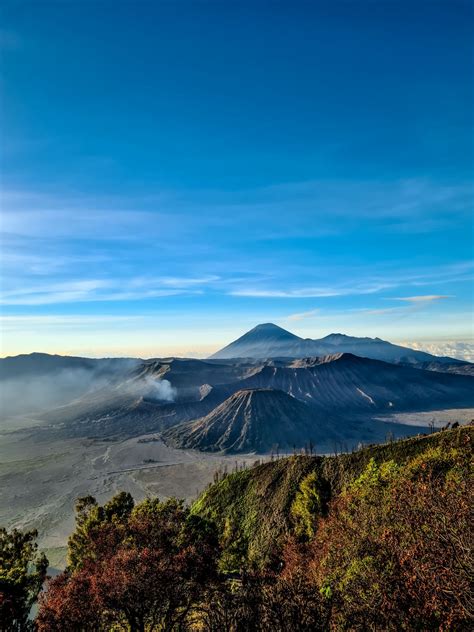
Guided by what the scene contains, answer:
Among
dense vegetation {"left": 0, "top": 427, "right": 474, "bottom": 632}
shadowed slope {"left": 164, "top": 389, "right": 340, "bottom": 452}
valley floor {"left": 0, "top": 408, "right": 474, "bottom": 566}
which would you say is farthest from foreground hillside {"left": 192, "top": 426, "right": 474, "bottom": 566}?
shadowed slope {"left": 164, "top": 389, "right": 340, "bottom": 452}

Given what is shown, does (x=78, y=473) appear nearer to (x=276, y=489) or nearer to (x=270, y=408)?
(x=270, y=408)

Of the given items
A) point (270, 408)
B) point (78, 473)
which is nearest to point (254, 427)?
point (270, 408)

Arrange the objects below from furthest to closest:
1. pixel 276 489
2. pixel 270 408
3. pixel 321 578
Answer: pixel 270 408 → pixel 276 489 → pixel 321 578

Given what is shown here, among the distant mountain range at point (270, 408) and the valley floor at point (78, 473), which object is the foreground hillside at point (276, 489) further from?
the distant mountain range at point (270, 408)

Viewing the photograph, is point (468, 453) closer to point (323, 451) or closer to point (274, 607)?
point (274, 607)

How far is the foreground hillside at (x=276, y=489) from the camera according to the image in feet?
101

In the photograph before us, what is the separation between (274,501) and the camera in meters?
36.2

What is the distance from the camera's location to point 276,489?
3725cm

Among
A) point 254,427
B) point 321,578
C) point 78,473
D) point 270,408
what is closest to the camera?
point 321,578

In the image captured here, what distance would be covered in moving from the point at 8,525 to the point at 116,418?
310ft

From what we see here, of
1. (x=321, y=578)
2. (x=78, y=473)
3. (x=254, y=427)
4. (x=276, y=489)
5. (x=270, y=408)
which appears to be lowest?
(x=78, y=473)

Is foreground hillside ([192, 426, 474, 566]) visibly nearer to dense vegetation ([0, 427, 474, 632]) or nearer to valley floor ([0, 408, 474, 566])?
dense vegetation ([0, 427, 474, 632])

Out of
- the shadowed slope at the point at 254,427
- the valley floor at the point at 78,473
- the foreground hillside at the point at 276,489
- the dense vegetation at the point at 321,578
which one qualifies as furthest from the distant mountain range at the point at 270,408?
the dense vegetation at the point at 321,578

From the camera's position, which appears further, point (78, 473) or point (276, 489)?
point (78, 473)
